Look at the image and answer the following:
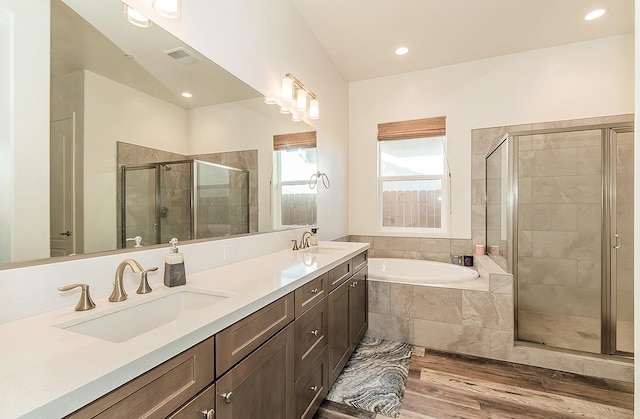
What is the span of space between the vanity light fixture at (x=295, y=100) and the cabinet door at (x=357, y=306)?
4.78 feet

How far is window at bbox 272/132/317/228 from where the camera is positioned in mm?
2266

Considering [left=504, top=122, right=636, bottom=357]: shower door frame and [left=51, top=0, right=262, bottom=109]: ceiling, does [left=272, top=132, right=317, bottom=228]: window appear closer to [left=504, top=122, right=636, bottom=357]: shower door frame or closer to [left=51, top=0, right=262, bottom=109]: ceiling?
[left=51, top=0, right=262, bottom=109]: ceiling

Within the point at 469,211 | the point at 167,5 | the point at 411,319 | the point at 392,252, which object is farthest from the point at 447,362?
the point at 167,5

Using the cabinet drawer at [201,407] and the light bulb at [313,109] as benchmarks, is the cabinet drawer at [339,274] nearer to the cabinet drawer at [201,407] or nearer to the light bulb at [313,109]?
the cabinet drawer at [201,407]

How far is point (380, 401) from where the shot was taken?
1.82m

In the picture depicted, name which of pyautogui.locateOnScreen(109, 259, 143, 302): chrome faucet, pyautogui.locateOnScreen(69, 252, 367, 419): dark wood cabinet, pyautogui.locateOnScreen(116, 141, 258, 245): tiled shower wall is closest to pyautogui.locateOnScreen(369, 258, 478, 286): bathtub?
pyautogui.locateOnScreen(69, 252, 367, 419): dark wood cabinet

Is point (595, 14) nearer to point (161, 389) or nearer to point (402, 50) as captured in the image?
point (402, 50)

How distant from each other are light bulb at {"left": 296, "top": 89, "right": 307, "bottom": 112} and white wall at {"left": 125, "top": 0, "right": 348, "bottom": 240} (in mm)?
188

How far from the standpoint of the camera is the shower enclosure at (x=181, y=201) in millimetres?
1169

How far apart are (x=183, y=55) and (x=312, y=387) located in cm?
184

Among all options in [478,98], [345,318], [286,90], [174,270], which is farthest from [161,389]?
[478,98]

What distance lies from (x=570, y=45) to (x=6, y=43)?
434 centimetres

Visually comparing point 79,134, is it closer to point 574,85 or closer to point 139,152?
point 139,152

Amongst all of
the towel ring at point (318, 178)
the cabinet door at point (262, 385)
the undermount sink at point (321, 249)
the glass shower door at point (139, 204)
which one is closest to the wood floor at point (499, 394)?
the cabinet door at point (262, 385)
